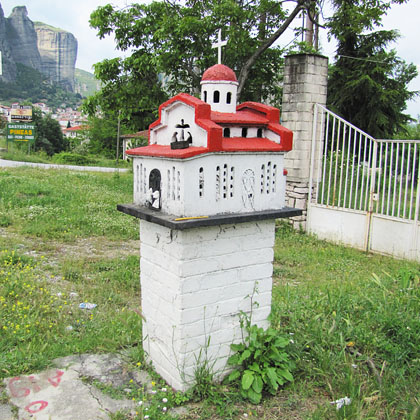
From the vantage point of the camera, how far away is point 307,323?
396cm

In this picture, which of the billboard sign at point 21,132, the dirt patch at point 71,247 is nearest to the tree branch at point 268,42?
the dirt patch at point 71,247

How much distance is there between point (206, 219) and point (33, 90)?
128m

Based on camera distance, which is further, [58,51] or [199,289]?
[58,51]

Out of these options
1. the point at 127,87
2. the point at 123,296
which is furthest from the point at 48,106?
the point at 123,296

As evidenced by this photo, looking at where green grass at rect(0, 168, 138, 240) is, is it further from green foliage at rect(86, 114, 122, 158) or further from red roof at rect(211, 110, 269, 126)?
green foliage at rect(86, 114, 122, 158)

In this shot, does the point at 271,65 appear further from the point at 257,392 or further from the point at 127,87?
the point at 257,392

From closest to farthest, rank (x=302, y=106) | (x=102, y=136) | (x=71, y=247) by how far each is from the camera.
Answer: (x=71, y=247) < (x=302, y=106) < (x=102, y=136)

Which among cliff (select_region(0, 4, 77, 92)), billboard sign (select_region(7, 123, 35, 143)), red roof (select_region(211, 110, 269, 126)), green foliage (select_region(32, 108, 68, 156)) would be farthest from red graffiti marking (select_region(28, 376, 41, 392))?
cliff (select_region(0, 4, 77, 92))

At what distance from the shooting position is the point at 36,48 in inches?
5418

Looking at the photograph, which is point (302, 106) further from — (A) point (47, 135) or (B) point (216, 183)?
(A) point (47, 135)

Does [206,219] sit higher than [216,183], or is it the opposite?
[216,183]

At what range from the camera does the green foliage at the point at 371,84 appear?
53.6 feet

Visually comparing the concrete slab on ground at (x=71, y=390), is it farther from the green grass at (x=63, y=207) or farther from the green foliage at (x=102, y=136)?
the green foliage at (x=102, y=136)

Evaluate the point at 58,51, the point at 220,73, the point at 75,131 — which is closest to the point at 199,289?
the point at 220,73
